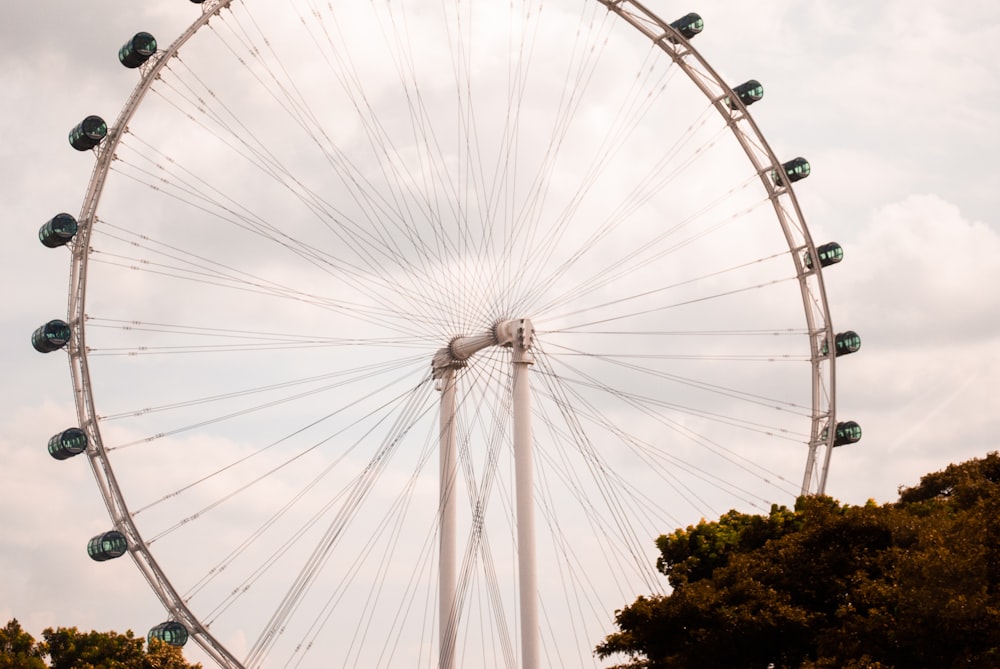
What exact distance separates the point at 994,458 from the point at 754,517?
24.2 ft

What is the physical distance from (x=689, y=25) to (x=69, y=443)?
25530 millimetres

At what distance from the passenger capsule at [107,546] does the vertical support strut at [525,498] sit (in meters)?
11.0

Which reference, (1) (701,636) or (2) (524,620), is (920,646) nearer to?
(1) (701,636)

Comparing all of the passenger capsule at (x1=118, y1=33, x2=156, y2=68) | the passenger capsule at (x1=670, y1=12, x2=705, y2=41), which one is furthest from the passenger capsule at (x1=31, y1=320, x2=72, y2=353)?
the passenger capsule at (x1=670, y1=12, x2=705, y2=41)

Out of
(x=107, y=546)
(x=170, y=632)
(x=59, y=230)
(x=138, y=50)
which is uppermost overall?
(x=138, y=50)

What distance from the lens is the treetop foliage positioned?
1769 inches

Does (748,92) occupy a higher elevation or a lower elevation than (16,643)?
higher

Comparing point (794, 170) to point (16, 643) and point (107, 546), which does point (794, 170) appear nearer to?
point (107, 546)

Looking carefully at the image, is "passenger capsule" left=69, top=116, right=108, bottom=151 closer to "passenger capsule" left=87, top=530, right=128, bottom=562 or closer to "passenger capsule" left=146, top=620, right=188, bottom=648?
"passenger capsule" left=87, top=530, right=128, bottom=562

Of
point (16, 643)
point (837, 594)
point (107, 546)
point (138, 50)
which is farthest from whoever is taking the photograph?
point (16, 643)

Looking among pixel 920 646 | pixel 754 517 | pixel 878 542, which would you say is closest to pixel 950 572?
pixel 920 646

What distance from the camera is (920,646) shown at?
27.8m

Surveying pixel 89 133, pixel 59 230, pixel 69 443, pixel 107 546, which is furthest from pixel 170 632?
pixel 89 133

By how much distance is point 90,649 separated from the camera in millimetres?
45719
